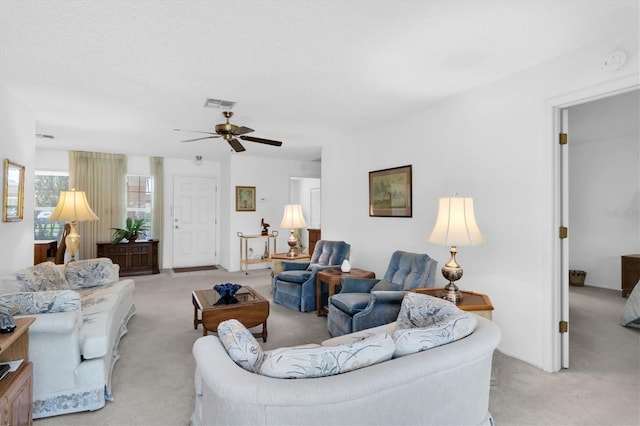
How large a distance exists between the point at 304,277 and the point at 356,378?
3.15 metres

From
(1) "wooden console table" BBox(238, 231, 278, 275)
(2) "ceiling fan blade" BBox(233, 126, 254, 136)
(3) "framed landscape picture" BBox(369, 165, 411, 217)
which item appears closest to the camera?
(2) "ceiling fan blade" BBox(233, 126, 254, 136)

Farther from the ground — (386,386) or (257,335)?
(386,386)

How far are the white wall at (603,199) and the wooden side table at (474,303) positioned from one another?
353 centimetres

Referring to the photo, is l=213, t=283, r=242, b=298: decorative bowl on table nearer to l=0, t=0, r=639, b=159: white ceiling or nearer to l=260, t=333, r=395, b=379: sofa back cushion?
l=0, t=0, r=639, b=159: white ceiling

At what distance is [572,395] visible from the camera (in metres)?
2.38

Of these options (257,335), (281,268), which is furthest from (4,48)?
(281,268)

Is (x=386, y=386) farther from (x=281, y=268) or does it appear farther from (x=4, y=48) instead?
(x=281, y=268)

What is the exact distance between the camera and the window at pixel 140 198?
7062 millimetres

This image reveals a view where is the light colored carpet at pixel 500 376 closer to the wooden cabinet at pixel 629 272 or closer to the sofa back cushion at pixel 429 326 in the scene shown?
the sofa back cushion at pixel 429 326

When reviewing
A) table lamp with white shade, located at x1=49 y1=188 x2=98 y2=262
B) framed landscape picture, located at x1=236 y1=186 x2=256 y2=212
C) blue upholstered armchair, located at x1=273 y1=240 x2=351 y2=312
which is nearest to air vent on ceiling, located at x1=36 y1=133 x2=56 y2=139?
table lamp with white shade, located at x1=49 y1=188 x2=98 y2=262

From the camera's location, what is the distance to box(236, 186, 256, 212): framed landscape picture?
7.15 metres

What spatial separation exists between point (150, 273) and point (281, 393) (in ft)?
21.2

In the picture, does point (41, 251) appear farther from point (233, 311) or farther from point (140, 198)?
point (233, 311)

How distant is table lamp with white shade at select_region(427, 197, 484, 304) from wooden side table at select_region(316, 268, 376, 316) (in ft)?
4.62
